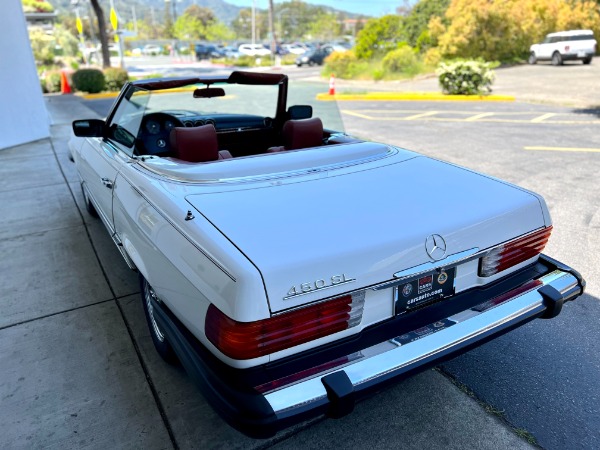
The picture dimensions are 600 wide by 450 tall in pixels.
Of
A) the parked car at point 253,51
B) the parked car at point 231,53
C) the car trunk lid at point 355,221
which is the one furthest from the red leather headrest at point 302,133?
the parked car at point 231,53

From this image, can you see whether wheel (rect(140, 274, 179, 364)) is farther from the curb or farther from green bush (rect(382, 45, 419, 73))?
green bush (rect(382, 45, 419, 73))

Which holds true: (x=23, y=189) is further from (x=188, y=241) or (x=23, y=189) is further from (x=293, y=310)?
(x=293, y=310)

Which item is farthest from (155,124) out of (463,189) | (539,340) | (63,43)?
(63,43)

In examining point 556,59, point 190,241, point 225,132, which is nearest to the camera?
point 190,241

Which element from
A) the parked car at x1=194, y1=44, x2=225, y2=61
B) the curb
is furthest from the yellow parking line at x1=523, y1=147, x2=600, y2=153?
the parked car at x1=194, y1=44, x2=225, y2=61

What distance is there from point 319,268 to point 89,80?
18931mm

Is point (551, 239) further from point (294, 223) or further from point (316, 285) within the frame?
point (316, 285)

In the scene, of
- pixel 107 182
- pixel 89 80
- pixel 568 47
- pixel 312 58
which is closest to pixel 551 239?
pixel 107 182

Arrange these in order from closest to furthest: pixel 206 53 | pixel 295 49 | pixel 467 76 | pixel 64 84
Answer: pixel 467 76 < pixel 64 84 < pixel 206 53 < pixel 295 49

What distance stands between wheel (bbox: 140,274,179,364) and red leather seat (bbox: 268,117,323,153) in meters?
1.39

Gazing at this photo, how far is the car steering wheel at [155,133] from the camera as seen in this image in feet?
11.0

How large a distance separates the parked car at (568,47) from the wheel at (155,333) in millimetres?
25797

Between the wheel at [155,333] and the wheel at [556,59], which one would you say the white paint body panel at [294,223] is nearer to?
the wheel at [155,333]

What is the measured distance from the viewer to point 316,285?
1774 millimetres
